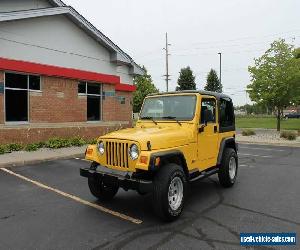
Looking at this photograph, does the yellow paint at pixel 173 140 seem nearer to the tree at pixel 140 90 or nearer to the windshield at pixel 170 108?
the windshield at pixel 170 108

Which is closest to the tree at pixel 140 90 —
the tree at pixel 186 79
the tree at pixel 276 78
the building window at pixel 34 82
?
the tree at pixel 186 79

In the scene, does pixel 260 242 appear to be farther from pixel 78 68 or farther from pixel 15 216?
pixel 78 68

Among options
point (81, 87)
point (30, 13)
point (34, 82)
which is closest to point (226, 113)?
point (34, 82)

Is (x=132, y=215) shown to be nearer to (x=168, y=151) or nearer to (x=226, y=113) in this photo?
(x=168, y=151)

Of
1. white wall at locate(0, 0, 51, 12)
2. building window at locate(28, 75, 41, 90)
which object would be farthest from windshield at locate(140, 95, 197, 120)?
white wall at locate(0, 0, 51, 12)

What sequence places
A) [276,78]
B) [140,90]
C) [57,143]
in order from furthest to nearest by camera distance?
[140,90]
[276,78]
[57,143]

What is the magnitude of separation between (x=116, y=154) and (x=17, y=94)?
969cm

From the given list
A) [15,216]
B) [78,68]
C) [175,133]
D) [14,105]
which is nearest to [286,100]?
[78,68]

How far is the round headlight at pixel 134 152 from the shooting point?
17.9ft

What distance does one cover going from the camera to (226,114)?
26.3ft

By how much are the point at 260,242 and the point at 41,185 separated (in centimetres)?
547

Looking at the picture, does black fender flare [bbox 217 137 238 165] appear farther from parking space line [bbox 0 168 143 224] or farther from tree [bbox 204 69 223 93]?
tree [bbox 204 69 223 93]

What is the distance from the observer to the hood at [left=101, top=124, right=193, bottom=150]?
18.0ft

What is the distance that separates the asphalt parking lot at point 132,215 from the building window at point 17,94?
5528mm
